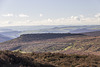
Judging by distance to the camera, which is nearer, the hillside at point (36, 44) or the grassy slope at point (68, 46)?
the grassy slope at point (68, 46)

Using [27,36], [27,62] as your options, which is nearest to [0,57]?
[27,62]

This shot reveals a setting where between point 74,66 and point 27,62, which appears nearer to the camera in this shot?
point 27,62

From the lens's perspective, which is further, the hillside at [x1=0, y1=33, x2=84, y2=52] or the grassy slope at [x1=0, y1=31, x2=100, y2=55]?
the hillside at [x1=0, y1=33, x2=84, y2=52]

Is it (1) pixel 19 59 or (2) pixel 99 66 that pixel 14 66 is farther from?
(2) pixel 99 66

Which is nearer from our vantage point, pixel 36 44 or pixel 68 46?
pixel 68 46

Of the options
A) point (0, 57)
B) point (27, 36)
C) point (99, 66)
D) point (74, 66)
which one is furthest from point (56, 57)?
point (27, 36)

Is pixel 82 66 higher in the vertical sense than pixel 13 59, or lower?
lower

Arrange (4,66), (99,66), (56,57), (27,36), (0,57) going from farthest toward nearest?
(27,36), (56,57), (99,66), (0,57), (4,66)

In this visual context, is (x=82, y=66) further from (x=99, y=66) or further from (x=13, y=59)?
(x=13, y=59)

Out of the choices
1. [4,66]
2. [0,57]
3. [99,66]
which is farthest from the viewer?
[99,66]
